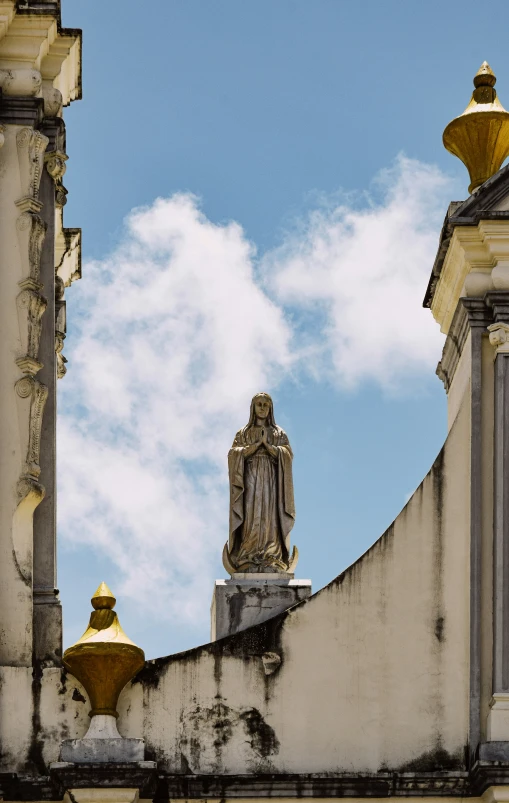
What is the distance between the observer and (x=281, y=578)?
57.4 feet

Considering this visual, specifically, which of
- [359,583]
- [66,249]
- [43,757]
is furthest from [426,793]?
[66,249]

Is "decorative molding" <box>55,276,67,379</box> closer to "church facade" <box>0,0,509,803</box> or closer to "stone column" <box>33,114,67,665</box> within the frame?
"stone column" <box>33,114,67,665</box>

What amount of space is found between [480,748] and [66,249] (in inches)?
221

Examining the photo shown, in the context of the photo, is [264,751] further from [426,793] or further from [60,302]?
[60,302]

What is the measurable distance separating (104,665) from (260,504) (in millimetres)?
1843

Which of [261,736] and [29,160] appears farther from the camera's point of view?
[29,160]

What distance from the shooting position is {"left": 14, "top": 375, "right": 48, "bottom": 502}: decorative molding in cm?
1702

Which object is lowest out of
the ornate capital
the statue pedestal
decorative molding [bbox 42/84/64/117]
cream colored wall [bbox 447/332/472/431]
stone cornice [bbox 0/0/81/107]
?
the statue pedestal

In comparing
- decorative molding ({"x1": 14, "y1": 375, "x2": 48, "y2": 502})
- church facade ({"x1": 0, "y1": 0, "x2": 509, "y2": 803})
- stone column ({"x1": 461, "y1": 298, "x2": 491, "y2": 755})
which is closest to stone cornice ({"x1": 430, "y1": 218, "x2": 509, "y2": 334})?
church facade ({"x1": 0, "y1": 0, "x2": 509, "y2": 803})

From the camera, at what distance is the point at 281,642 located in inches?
667

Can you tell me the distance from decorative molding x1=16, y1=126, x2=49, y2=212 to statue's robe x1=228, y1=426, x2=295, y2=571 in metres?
2.32

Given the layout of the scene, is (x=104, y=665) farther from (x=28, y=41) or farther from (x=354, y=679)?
(x=28, y=41)

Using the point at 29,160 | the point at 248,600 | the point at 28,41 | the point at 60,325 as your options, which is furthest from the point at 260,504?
the point at 28,41

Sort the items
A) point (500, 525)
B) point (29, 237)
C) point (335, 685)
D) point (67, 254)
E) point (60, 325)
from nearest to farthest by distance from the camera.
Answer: point (335, 685)
point (500, 525)
point (29, 237)
point (60, 325)
point (67, 254)
